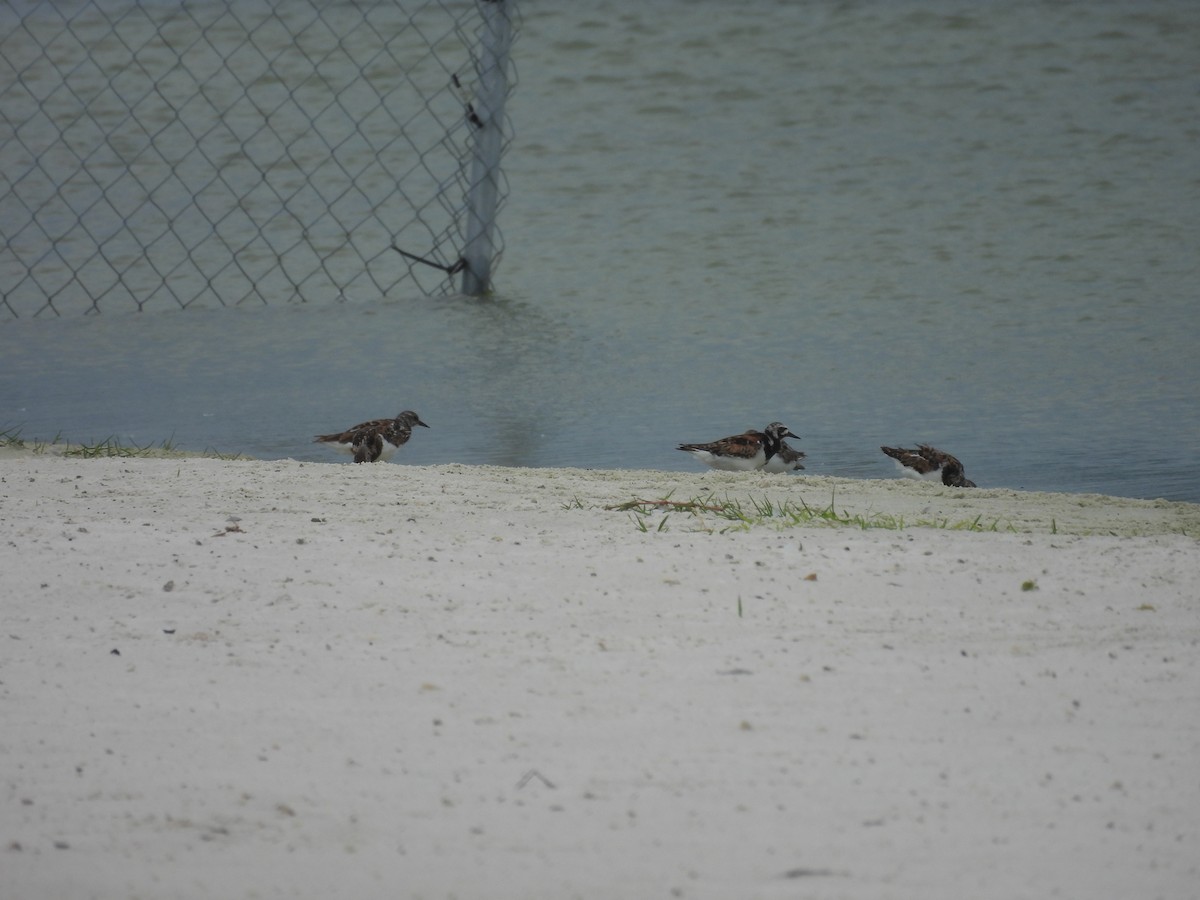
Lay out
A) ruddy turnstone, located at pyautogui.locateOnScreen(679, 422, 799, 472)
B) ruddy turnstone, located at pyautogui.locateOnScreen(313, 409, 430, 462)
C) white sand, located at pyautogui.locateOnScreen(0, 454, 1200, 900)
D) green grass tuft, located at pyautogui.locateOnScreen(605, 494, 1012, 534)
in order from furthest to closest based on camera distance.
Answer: ruddy turnstone, located at pyautogui.locateOnScreen(679, 422, 799, 472), ruddy turnstone, located at pyautogui.locateOnScreen(313, 409, 430, 462), green grass tuft, located at pyautogui.locateOnScreen(605, 494, 1012, 534), white sand, located at pyautogui.locateOnScreen(0, 454, 1200, 900)

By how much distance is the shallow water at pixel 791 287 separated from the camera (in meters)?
7.89

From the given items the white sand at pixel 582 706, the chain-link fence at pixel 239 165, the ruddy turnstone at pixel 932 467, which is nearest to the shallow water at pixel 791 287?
the ruddy turnstone at pixel 932 467

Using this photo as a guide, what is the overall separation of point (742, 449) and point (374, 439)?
5.45ft

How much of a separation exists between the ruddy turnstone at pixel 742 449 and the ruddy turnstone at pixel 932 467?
58cm

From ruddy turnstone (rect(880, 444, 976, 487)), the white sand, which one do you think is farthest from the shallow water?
the white sand

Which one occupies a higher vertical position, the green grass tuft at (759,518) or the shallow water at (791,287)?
the shallow water at (791,287)

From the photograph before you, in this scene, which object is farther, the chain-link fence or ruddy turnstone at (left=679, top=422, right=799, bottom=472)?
the chain-link fence

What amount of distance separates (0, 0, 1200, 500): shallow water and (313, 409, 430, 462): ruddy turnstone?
0.23m

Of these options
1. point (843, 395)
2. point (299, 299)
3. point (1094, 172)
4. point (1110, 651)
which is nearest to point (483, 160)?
point (299, 299)

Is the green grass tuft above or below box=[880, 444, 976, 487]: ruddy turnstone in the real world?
below

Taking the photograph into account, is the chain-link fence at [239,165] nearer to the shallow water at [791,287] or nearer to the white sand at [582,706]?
the shallow water at [791,287]

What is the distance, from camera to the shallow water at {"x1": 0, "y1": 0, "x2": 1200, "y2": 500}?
7895 millimetres

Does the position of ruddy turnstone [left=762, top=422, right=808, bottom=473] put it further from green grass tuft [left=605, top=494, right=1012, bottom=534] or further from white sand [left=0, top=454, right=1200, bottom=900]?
white sand [left=0, top=454, right=1200, bottom=900]

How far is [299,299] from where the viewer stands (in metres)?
11.8
